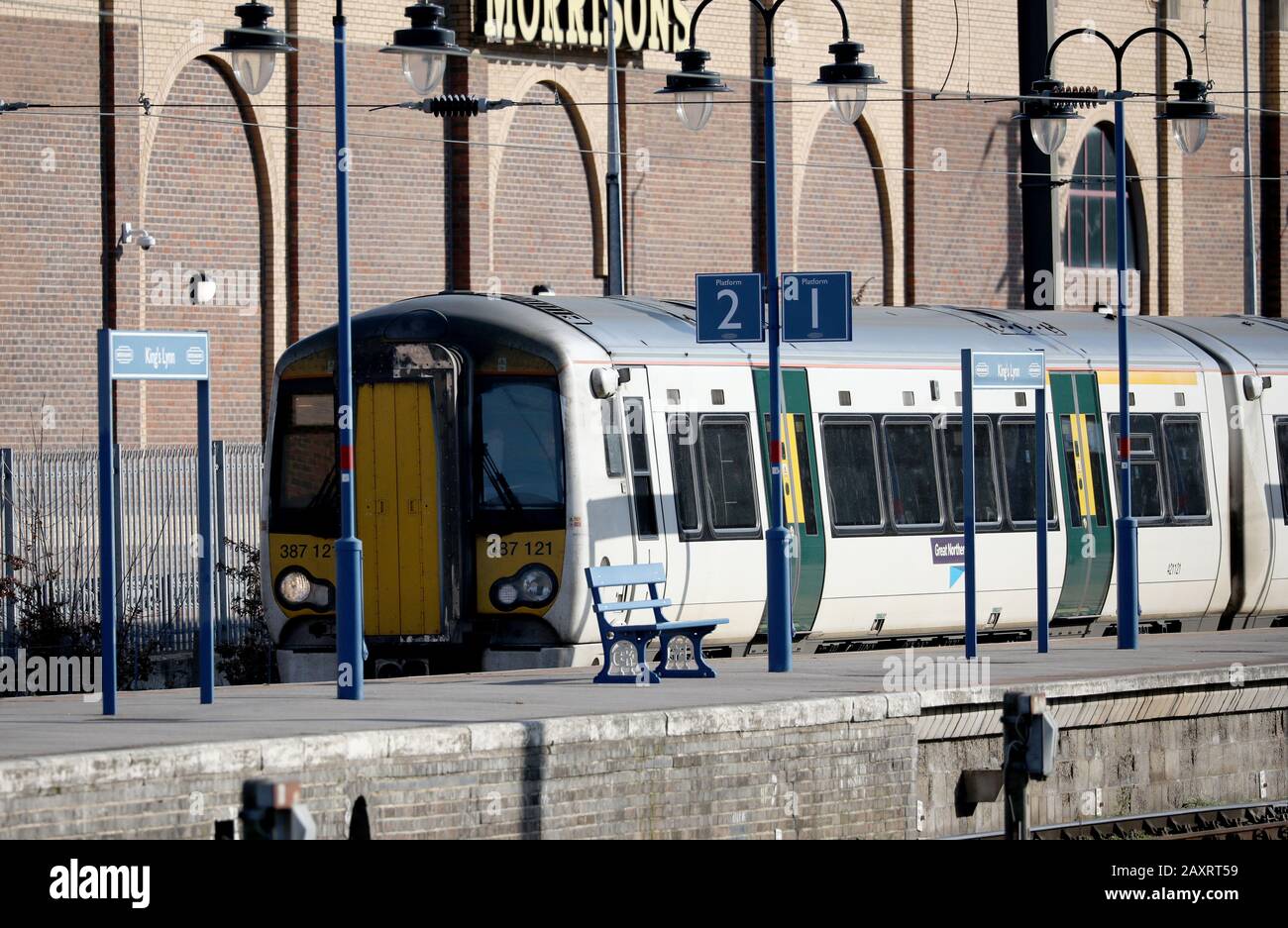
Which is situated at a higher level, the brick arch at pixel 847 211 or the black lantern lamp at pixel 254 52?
the brick arch at pixel 847 211

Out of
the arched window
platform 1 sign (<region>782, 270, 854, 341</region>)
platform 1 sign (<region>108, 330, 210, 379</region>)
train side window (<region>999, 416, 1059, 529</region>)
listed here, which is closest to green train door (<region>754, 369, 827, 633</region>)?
platform 1 sign (<region>782, 270, 854, 341</region>)

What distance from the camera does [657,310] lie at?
68.4 feet

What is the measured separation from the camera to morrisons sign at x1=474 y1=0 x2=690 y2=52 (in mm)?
33781

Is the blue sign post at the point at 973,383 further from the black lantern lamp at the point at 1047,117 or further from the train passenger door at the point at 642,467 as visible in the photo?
the black lantern lamp at the point at 1047,117

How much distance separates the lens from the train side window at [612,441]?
62.0 ft

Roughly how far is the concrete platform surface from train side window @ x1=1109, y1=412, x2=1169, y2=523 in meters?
3.06

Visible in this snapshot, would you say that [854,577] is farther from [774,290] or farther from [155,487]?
[155,487]

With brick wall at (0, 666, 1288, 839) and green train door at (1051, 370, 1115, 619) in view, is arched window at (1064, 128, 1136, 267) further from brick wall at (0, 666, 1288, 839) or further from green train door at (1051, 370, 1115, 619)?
brick wall at (0, 666, 1288, 839)

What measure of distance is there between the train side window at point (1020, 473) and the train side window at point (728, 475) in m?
3.51

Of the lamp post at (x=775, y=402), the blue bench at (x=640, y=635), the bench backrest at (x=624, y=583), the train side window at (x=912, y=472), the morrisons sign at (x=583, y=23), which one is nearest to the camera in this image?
the blue bench at (x=640, y=635)

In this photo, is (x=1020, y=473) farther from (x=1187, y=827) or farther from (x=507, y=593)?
(x=507, y=593)

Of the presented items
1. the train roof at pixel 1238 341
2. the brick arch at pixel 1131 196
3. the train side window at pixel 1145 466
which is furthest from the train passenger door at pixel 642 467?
the brick arch at pixel 1131 196

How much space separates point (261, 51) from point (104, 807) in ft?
24.1

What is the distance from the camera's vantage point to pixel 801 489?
806 inches
